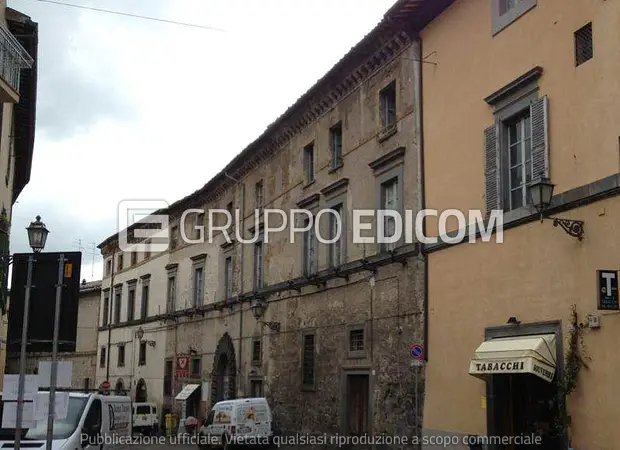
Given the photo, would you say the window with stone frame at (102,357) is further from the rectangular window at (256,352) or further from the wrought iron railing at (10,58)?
the wrought iron railing at (10,58)

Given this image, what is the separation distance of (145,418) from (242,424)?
13.3 meters

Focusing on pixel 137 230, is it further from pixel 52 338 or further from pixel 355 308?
pixel 52 338

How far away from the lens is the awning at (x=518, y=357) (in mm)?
12203

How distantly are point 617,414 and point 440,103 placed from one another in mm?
7833

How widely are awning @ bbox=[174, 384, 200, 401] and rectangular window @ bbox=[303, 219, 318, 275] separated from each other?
35.7 feet

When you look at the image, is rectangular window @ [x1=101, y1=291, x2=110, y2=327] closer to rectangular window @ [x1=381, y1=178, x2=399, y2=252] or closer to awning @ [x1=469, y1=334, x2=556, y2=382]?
rectangular window @ [x1=381, y1=178, x2=399, y2=252]

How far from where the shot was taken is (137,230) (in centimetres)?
4416

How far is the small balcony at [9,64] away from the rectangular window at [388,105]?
8.83 m

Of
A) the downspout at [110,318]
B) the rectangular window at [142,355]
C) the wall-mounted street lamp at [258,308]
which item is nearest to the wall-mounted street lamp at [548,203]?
the wall-mounted street lamp at [258,308]

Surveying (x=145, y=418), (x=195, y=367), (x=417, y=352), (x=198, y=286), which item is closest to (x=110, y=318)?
(x=145, y=418)

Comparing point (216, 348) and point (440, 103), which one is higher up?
point (440, 103)

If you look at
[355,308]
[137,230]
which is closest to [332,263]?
[355,308]

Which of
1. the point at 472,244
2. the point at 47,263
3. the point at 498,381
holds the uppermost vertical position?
the point at 472,244

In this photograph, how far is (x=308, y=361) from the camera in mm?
22672
